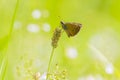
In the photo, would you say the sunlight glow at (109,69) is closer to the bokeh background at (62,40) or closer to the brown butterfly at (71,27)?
the bokeh background at (62,40)

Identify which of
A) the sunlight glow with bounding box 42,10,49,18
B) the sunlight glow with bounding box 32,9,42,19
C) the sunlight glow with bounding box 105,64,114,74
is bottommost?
the sunlight glow with bounding box 105,64,114,74

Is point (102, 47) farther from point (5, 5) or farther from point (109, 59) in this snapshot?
point (5, 5)

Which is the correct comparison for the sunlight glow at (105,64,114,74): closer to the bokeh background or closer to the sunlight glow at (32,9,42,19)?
the bokeh background

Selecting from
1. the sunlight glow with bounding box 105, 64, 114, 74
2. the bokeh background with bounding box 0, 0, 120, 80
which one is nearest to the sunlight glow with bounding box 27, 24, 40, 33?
the bokeh background with bounding box 0, 0, 120, 80

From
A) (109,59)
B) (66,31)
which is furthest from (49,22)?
(109,59)

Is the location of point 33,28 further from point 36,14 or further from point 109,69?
point 109,69

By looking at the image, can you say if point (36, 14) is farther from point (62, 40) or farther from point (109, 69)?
point (109, 69)

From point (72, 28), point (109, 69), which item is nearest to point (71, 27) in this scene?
point (72, 28)

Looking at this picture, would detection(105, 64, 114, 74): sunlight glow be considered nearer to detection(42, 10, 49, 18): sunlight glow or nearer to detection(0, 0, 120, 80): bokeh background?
detection(0, 0, 120, 80): bokeh background

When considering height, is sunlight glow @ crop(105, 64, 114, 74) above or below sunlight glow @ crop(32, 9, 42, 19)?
below
